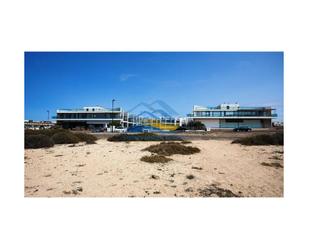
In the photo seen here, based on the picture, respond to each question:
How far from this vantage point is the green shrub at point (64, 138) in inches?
376

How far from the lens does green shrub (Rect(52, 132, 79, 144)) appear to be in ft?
31.3

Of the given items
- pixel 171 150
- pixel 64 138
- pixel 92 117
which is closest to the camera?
pixel 171 150

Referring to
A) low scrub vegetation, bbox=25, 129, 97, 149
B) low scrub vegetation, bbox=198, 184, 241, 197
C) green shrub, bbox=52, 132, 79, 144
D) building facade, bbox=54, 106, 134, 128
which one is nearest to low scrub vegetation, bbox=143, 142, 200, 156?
low scrub vegetation, bbox=198, 184, 241, 197

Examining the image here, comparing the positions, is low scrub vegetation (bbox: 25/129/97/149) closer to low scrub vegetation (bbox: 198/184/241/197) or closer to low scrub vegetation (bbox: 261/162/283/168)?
low scrub vegetation (bbox: 198/184/241/197)

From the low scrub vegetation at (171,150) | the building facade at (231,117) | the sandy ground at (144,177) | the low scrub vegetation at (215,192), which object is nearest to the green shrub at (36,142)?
the sandy ground at (144,177)

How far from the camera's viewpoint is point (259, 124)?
45.7ft

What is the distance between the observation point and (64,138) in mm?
9734

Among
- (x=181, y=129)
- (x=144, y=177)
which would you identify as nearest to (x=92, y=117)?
(x=181, y=129)

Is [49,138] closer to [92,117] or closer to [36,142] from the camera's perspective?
[36,142]

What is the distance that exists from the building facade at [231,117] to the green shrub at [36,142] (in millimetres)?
11781

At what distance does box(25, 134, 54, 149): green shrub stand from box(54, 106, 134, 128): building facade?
11.1m

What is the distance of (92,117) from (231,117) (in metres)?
15.3

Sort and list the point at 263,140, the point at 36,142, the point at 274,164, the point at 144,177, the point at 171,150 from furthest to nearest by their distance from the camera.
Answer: the point at 263,140 < the point at 36,142 < the point at 171,150 < the point at 274,164 < the point at 144,177
